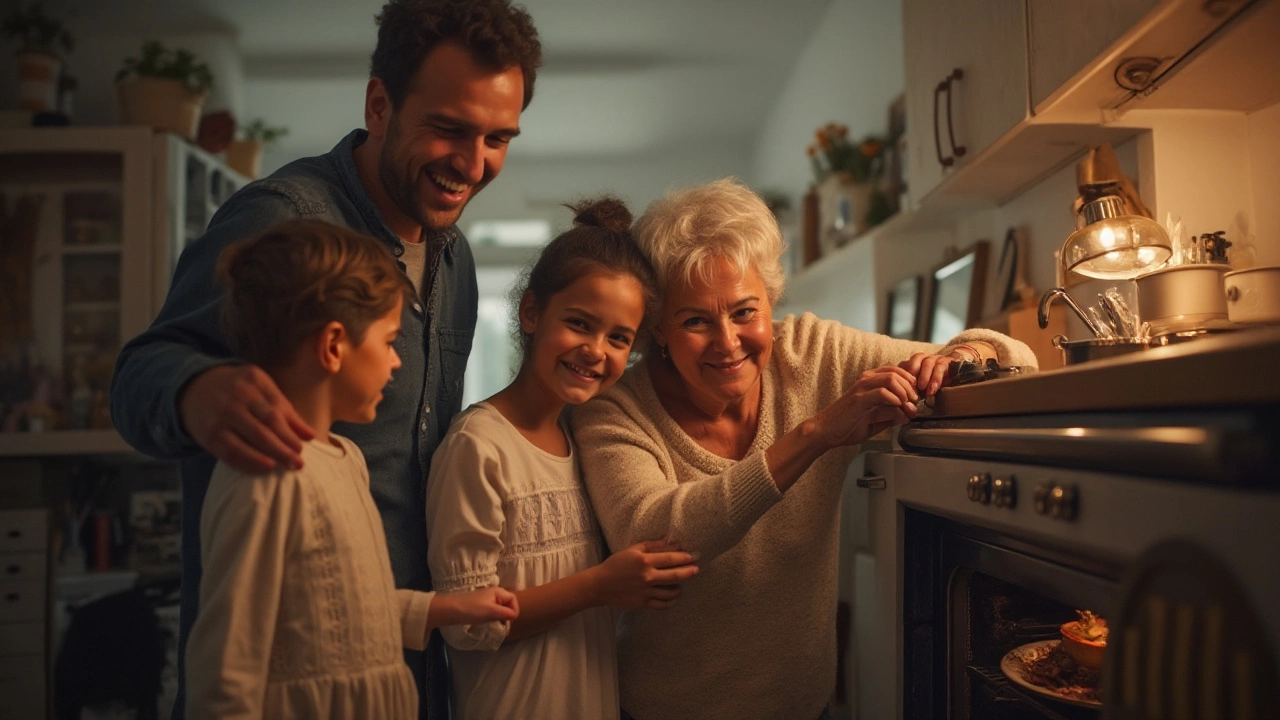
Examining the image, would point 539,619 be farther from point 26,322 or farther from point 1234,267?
point 26,322

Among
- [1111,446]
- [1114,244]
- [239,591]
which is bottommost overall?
[239,591]

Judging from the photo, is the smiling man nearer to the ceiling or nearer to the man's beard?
the man's beard

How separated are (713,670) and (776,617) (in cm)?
11

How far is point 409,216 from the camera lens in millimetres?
1251

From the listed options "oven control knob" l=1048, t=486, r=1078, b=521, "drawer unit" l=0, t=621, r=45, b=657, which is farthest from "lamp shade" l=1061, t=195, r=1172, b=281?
"drawer unit" l=0, t=621, r=45, b=657

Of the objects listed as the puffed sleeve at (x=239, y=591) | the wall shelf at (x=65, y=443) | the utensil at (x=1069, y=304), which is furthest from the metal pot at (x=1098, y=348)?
the wall shelf at (x=65, y=443)

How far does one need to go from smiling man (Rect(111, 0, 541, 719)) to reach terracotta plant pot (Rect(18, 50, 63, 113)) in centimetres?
262

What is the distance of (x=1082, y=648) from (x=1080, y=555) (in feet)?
1.00

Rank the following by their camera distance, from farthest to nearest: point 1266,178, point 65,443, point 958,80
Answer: point 65,443, point 958,80, point 1266,178

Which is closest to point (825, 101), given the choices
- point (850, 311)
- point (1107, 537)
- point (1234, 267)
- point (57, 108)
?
point (850, 311)

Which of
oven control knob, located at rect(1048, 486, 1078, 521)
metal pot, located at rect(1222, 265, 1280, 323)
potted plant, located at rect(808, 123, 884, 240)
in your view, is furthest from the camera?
potted plant, located at rect(808, 123, 884, 240)

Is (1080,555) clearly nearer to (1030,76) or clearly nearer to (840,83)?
(1030,76)

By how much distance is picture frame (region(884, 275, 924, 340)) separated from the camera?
294 cm

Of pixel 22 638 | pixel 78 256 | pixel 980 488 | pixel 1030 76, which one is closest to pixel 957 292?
pixel 1030 76
